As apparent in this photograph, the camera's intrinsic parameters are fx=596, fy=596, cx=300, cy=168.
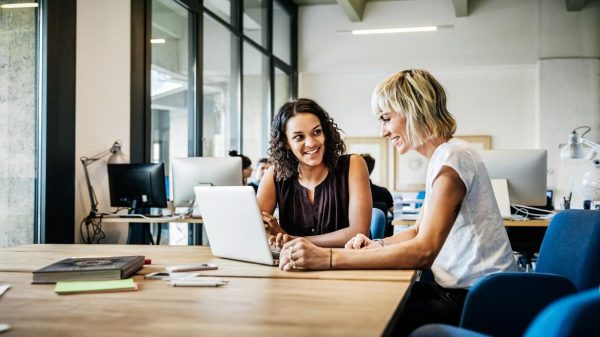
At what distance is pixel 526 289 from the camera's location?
161cm

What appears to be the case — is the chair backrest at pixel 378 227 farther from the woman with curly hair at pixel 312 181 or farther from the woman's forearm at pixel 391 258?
the woman's forearm at pixel 391 258

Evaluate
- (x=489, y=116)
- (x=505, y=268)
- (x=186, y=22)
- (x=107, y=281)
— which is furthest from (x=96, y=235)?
(x=489, y=116)

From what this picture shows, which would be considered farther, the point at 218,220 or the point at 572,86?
the point at 572,86

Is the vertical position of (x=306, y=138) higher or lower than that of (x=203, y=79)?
lower

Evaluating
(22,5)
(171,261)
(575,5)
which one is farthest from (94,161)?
(575,5)

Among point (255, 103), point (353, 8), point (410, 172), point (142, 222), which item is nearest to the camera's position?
point (142, 222)

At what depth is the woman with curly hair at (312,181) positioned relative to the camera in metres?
2.45

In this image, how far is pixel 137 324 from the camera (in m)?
1.09

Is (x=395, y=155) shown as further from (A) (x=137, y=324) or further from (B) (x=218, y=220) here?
(A) (x=137, y=324)

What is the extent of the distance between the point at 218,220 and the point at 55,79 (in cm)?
255

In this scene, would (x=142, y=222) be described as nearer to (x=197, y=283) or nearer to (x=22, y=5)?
(x=22, y=5)

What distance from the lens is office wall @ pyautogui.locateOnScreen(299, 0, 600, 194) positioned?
8.62 meters

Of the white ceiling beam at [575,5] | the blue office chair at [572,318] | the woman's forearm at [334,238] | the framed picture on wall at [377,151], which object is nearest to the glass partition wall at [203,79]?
the framed picture on wall at [377,151]

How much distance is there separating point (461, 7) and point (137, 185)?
6145mm
